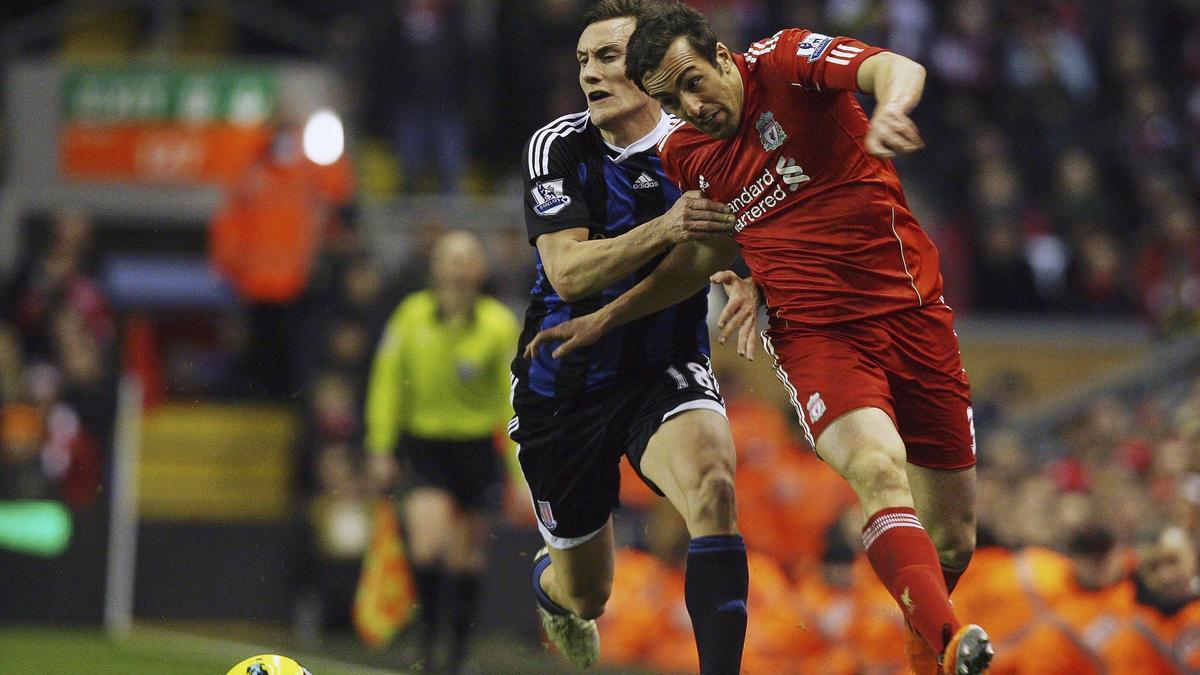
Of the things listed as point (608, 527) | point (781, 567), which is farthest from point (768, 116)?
point (781, 567)

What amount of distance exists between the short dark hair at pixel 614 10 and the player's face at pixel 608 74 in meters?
0.02

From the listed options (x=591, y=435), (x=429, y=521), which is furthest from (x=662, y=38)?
(x=429, y=521)

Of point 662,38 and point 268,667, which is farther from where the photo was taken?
point 268,667

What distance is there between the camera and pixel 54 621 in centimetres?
1360

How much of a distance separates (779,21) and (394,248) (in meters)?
4.53

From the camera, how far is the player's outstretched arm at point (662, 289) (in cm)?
630

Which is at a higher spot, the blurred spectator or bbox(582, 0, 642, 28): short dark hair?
bbox(582, 0, 642, 28): short dark hair

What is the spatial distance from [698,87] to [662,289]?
872mm

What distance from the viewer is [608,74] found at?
6383mm

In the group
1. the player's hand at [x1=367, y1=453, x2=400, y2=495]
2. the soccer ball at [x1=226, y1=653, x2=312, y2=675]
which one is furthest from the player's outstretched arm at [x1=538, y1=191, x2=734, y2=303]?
the player's hand at [x1=367, y1=453, x2=400, y2=495]

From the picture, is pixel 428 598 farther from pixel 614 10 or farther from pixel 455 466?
pixel 614 10

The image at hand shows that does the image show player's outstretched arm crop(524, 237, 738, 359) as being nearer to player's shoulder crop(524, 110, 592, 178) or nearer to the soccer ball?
player's shoulder crop(524, 110, 592, 178)

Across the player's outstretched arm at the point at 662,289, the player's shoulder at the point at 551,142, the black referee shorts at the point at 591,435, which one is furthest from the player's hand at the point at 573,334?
the player's shoulder at the point at 551,142

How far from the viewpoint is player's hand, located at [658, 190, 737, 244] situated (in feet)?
19.7
